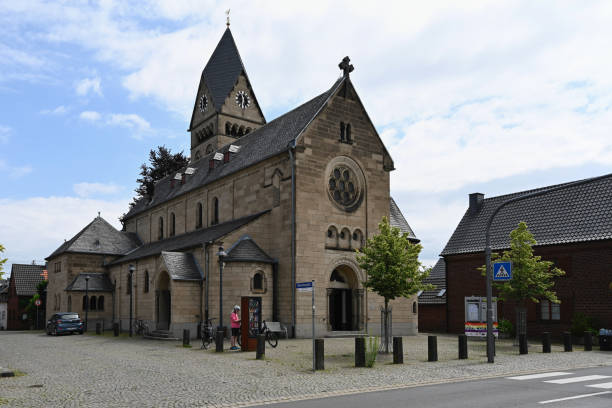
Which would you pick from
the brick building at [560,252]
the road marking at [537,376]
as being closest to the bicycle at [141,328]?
the brick building at [560,252]

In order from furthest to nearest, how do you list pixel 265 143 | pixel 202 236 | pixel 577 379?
pixel 202 236 → pixel 265 143 → pixel 577 379

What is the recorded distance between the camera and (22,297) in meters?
65.9

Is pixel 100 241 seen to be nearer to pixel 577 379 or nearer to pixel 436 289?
pixel 436 289

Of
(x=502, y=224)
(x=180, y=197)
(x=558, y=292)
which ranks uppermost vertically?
(x=180, y=197)

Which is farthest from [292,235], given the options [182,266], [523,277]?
[523,277]

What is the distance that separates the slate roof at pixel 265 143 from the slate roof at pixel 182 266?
6799 millimetres

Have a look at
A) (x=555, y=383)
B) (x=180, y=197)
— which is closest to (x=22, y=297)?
(x=180, y=197)

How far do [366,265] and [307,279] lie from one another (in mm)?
8537

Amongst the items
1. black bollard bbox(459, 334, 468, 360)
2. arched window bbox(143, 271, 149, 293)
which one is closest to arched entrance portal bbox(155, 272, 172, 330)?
arched window bbox(143, 271, 149, 293)

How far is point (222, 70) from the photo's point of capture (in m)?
61.2

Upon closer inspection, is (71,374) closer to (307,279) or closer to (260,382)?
(260,382)

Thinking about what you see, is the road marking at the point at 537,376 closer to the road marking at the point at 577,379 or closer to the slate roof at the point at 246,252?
the road marking at the point at 577,379

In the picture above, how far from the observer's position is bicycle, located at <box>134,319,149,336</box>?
115ft

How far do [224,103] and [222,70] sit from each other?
4.34m
